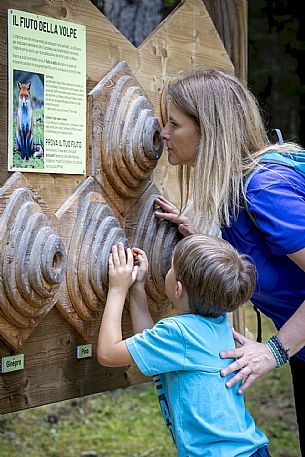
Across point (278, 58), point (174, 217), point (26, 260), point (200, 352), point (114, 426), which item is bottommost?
point (114, 426)

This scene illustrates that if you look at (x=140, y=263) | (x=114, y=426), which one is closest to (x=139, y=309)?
(x=140, y=263)

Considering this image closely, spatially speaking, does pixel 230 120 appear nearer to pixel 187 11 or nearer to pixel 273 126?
pixel 187 11

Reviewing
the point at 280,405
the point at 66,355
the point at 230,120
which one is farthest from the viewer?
the point at 280,405

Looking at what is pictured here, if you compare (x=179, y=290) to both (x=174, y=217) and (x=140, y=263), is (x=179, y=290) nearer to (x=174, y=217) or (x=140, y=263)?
(x=140, y=263)

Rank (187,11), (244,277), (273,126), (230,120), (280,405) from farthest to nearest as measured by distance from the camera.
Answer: (280,405) → (273,126) → (187,11) → (230,120) → (244,277)

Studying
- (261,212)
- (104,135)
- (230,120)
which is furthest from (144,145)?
(261,212)

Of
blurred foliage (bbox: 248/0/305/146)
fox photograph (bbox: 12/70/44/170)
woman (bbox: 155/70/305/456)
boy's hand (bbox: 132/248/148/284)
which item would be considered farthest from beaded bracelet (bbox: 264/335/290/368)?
blurred foliage (bbox: 248/0/305/146)

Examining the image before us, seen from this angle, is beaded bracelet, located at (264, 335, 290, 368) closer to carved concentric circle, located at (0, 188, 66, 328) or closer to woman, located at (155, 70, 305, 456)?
woman, located at (155, 70, 305, 456)

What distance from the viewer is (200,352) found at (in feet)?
8.98

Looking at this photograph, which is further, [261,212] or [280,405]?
[280,405]

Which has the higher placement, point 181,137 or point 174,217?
point 181,137

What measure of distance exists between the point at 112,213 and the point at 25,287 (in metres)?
0.65

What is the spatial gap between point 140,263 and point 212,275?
0.62 metres

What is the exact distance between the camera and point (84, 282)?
3.17 meters
